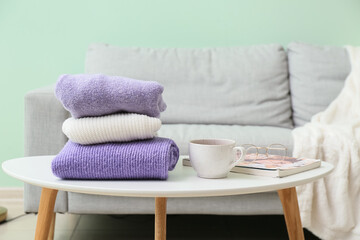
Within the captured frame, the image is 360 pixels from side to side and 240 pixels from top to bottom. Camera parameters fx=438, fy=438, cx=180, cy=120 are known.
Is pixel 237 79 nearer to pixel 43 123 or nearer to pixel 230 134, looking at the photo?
pixel 230 134

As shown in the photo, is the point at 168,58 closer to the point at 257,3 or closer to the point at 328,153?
the point at 257,3

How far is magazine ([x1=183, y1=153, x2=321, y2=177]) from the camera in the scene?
2.63 feet

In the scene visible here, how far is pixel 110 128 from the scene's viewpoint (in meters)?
0.78

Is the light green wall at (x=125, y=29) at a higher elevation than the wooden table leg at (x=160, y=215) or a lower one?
higher

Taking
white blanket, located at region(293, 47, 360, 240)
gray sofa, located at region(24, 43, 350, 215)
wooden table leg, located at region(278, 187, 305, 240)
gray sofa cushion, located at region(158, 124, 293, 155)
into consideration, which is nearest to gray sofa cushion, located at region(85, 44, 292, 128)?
gray sofa, located at region(24, 43, 350, 215)

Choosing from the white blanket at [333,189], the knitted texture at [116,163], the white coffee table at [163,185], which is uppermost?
the knitted texture at [116,163]

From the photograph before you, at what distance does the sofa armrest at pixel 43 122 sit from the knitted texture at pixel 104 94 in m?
0.70

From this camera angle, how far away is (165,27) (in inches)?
87.2

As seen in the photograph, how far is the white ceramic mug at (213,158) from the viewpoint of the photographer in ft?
2.54

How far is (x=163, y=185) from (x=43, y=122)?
872 millimetres

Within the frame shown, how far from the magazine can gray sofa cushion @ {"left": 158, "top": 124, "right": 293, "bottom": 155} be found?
1.91 feet

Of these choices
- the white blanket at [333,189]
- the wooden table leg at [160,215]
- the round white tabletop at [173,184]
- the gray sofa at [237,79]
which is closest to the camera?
the round white tabletop at [173,184]

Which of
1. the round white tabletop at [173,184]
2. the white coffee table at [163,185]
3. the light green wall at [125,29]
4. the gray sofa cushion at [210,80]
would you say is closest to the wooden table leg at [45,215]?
the white coffee table at [163,185]

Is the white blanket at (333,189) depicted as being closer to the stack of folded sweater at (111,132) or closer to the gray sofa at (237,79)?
the gray sofa at (237,79)
